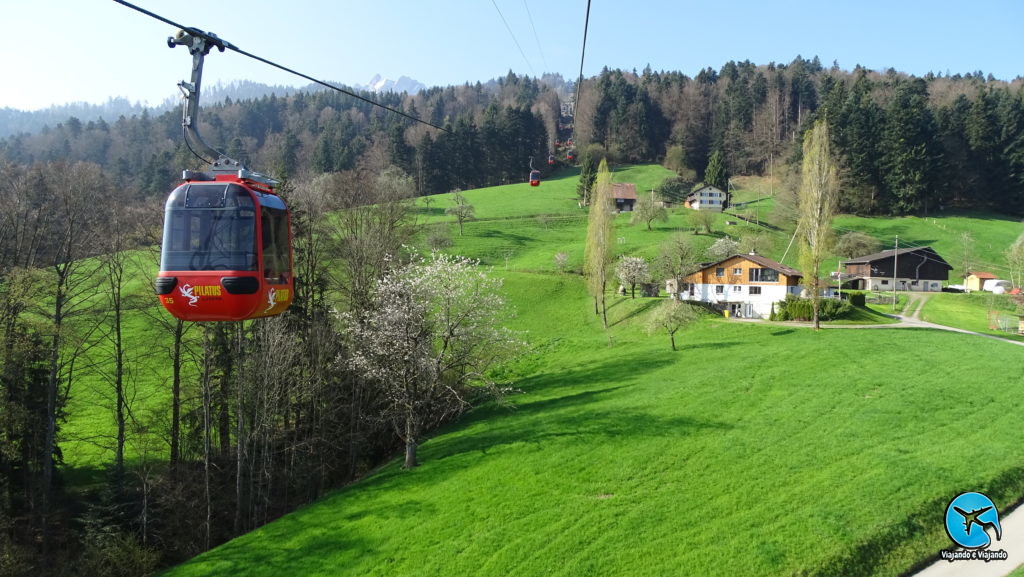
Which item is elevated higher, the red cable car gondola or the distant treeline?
the distant treeline

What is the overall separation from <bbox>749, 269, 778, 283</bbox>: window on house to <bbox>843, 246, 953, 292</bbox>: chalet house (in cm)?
2743

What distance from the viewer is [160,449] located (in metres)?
27.9

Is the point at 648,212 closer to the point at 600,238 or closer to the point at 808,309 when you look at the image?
the point at 600,238

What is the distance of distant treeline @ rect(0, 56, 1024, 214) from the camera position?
3863 inches

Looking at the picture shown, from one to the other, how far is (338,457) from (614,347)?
897 inches

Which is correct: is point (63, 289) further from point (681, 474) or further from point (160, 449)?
point (681, 474)

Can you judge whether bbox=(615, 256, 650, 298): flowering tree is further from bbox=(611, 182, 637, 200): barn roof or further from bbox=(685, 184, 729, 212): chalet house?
bbox=(685, 184, 729, 212): chalet house

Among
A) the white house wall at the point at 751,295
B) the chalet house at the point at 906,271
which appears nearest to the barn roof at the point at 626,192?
the chalet house at the point at 906,271

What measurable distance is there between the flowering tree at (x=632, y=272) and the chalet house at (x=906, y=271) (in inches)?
1315

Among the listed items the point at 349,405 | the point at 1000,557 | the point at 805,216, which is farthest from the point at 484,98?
the point at 1000,557

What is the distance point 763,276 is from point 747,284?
5.49 ft

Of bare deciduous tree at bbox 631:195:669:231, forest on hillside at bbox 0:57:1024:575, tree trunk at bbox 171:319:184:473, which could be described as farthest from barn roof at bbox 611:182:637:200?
tree trunk at bbox 171:319:184:473

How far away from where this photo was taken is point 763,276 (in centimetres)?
5694

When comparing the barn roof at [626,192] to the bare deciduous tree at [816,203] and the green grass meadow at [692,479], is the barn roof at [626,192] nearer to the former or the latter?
the bare deciduous tree at [816,203]
